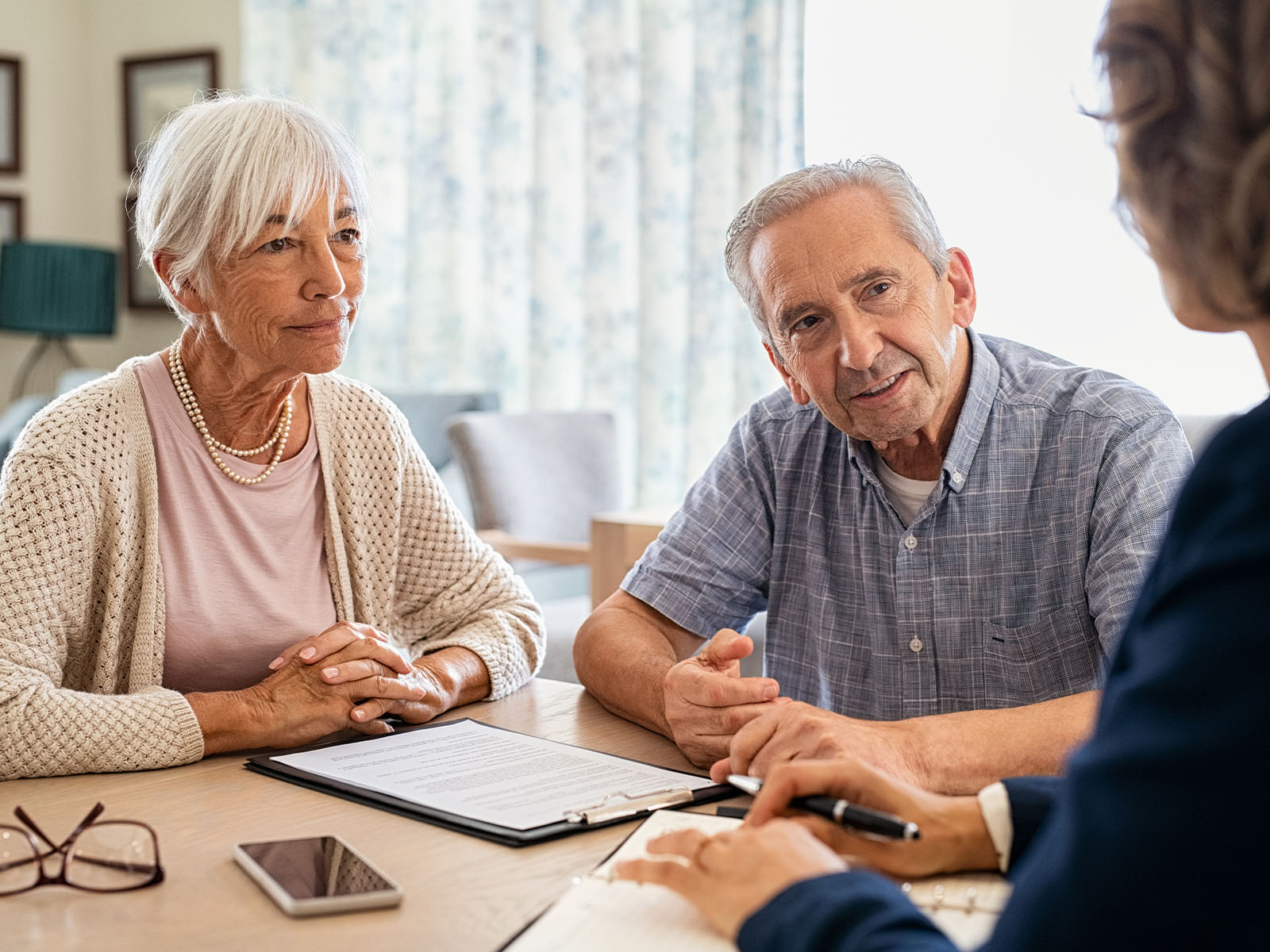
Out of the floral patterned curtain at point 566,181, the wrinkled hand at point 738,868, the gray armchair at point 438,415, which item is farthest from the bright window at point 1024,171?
the wrinkled hand at point 738,868

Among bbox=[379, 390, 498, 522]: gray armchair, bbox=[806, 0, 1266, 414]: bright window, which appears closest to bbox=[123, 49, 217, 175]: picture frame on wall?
bbox=[379, 390, 498, 522]: gray armchair

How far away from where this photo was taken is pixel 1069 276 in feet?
10.9

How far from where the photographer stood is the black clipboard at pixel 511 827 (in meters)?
0.92

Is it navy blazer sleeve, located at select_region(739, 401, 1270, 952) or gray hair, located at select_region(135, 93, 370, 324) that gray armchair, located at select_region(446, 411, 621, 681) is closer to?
gray hair, located at select_region(135, 93, 370, 324)

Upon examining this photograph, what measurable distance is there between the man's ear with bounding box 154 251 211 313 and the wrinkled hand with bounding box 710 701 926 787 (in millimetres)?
866

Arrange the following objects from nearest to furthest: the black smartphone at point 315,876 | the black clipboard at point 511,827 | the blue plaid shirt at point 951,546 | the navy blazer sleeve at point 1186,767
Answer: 1. the navy blazer sleeve at point 1186,767
2. the black smartphone at point 315,876
3. the black clipboard at point 511,827
4. the blue plaid shirt at point 951,546

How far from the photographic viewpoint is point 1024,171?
132 inches

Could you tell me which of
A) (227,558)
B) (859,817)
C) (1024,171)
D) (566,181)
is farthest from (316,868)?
(566,181)

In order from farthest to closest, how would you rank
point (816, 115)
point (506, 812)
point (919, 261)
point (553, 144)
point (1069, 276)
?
A: point (553, 144) < point (816, 115) < point (1069, 276) < point (919, 261) < point (506, 812)

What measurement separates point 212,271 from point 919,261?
2.73 ft

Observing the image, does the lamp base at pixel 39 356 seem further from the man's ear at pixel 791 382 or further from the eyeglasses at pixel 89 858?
the eyeglasses at pixel 89 858

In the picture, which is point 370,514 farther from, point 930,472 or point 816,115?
point 816,115

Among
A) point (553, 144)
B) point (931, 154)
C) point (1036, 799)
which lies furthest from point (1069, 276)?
point (1036, 799)

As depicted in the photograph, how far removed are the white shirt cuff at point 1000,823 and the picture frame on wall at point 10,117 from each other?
550 centimetres
